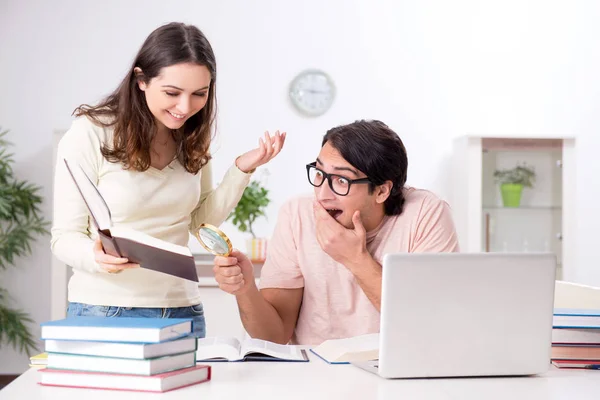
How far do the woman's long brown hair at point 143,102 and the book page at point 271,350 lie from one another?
64 cm

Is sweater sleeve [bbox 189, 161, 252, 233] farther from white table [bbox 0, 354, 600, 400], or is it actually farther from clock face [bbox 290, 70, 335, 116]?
clock face [bbox 290, 70, 335, 116]

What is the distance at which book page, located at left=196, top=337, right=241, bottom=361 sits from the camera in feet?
5.99

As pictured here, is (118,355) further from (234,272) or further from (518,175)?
(518,175)

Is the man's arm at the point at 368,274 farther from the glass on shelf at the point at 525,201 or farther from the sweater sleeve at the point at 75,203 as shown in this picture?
the glass on shelf at the point at 525,201

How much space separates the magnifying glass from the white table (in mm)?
280

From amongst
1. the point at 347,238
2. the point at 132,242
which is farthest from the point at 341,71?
the point at 132,242

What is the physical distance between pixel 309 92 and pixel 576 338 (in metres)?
3.47

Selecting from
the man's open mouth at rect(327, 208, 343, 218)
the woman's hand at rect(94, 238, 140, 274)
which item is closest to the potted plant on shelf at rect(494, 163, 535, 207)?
the man's open mouth at rect(327, 208, 343, 218)

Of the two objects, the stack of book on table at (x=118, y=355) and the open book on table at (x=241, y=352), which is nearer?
the stack of book on table at (x=118, y=355)

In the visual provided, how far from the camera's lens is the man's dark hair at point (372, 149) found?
93.5 inches

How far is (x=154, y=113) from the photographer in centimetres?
222

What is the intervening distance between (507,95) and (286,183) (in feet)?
5.27

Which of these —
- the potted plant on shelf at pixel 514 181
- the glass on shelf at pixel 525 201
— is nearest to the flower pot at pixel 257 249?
the glass on shelf at pixel 525 201

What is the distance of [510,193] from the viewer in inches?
194
